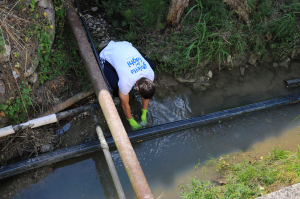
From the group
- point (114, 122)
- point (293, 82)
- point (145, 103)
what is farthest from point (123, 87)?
point (293, 82)

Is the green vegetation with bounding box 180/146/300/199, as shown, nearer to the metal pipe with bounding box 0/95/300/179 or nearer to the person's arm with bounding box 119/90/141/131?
the metal pipe with bounding box 0/95/300/179

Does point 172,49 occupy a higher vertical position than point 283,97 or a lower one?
higher

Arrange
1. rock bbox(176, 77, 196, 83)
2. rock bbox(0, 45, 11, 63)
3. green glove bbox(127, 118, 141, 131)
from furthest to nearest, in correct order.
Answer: rock bbox(176, 77, 196, 83)
green glove bbox(127, 118, 141, 131)
rock bbox(0, 45, 11, 63)

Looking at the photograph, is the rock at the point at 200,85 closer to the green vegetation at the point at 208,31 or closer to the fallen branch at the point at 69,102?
the green vegetation at the point at 208,31

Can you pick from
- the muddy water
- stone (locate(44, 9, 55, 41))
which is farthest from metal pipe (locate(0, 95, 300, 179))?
stone (locate(44, 9, 55, 41))

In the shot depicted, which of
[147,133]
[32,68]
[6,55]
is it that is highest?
[6,55]

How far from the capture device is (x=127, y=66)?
3043 mm

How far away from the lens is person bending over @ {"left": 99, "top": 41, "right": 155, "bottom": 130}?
2.99m

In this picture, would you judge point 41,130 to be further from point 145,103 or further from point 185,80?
point 185,80

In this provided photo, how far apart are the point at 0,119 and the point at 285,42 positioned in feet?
17.6

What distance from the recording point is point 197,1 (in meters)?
3.93

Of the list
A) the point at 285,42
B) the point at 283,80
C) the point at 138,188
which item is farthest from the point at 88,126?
the point at 285,42

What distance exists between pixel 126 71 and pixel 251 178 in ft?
7.34

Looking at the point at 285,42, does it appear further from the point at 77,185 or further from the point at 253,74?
the point at 77,185
